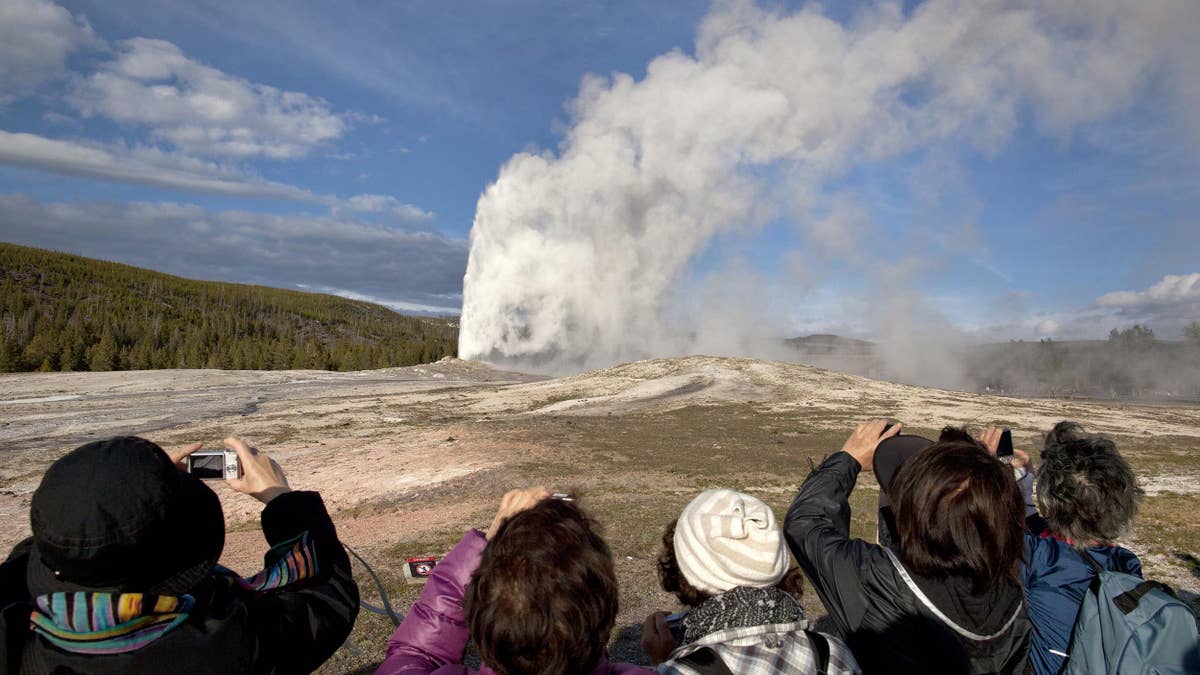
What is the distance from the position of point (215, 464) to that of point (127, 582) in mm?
845

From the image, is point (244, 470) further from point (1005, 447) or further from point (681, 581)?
point (1005, 447)

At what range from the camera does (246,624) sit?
1.59m

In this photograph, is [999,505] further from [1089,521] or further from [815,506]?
[1089,521]

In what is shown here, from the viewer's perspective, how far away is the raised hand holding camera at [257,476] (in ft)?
6.90

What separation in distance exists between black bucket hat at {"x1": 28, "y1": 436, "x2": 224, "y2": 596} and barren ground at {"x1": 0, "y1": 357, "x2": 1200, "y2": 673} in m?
3.42

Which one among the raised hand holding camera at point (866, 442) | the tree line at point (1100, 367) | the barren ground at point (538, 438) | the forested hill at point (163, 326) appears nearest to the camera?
the raised hand holding camera at point (866, 442)

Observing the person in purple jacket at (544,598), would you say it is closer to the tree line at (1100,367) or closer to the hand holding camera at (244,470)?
the hand holding camera at (244,470)

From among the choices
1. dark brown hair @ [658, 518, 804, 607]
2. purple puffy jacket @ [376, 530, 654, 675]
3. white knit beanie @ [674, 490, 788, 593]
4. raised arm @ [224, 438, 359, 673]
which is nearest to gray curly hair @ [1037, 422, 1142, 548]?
dark brown hair @ [658, 518, 804, 607]

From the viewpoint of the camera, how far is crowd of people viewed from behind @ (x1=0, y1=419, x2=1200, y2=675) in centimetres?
141

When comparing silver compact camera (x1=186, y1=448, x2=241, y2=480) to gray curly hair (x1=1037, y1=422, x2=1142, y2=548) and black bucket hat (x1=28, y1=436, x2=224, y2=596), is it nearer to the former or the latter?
black bucket hat (x1=28, y1=436, x2=224, y2=596)

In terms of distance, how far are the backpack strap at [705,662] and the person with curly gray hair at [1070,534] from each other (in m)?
1.47

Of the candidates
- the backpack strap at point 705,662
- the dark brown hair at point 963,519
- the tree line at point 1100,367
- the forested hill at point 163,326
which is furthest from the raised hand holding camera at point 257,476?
the tree line at point 1100,367

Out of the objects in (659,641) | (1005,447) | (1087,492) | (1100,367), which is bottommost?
(659,641)

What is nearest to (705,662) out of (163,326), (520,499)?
(520,499)
